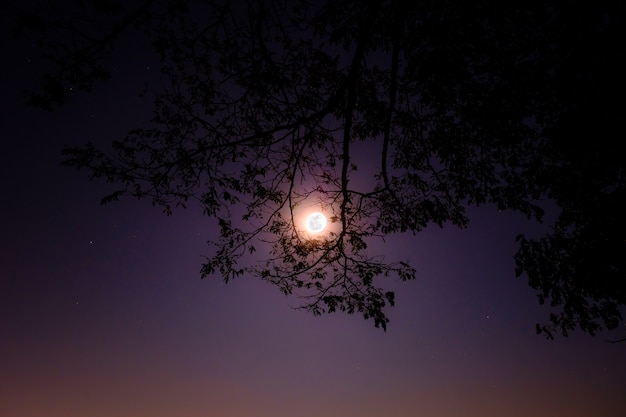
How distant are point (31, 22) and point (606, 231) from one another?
10.8 m

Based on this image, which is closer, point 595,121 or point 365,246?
point 595,121

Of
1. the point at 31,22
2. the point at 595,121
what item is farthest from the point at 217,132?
the point at 595,121

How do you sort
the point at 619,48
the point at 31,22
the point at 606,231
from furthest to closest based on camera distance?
the point at 606,231 → the point at 619,48 → the point at 31,22

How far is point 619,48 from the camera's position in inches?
230

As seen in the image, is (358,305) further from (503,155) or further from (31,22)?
(31,22)

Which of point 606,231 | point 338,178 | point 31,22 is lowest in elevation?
point 606,231

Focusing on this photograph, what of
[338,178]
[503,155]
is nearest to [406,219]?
[338,178]

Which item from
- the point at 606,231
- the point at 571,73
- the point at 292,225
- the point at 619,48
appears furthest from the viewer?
the point at 292,225

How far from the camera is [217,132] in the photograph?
244 inches

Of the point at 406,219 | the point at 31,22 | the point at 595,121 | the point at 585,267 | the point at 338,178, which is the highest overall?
the point at 31,22

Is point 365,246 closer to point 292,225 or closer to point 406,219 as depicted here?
point 406,219

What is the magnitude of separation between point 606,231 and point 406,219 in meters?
3.93

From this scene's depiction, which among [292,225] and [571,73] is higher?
[571,73]

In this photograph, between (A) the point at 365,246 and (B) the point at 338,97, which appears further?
(A) the point at 365,246
